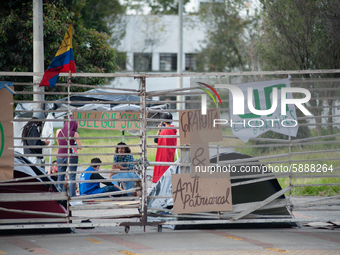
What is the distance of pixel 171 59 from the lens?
3641cm

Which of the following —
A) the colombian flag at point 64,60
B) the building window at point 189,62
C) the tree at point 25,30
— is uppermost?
the building window at point 189,62

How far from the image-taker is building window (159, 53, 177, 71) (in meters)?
36.4

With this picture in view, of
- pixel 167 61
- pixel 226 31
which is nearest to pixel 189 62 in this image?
pixel 167 61

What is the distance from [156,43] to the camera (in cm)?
3588

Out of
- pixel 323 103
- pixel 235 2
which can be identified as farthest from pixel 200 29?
pixel 323 103

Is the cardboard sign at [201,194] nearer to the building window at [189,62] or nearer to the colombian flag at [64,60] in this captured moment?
the colombian flag at [64,60]

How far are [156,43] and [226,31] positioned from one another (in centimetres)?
859

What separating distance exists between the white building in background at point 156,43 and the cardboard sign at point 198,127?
29.4 metres

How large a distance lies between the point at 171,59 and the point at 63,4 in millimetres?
25051

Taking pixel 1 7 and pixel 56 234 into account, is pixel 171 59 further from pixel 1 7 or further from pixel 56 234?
pixel 56 234

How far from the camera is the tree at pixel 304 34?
1170cm

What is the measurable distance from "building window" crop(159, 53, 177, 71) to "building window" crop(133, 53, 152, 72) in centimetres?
98

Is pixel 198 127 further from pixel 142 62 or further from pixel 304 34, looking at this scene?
pixel 142 62

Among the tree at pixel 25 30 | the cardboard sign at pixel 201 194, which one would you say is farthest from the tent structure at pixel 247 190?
the tree at pixel 25 30
